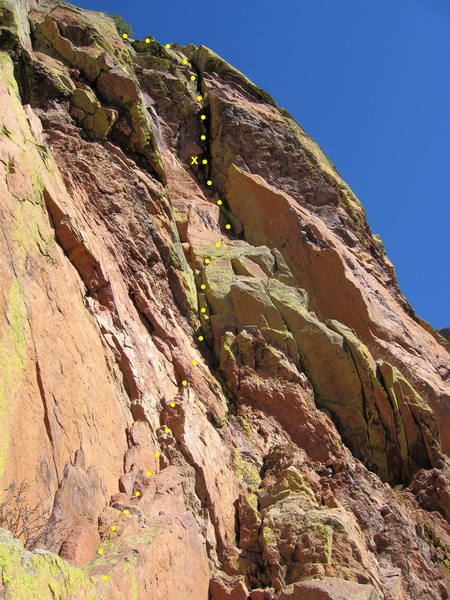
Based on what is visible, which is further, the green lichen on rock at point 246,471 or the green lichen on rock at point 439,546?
the green lichen on rock at point 439,546

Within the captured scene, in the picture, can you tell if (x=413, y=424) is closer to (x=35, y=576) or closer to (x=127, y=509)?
(x=127, y=509)

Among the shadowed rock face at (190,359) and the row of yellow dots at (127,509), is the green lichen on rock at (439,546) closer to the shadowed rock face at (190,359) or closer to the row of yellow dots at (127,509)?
the shadowed rock face at (190,359)

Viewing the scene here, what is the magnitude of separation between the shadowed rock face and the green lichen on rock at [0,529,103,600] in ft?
0.08

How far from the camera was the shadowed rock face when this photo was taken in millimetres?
9602

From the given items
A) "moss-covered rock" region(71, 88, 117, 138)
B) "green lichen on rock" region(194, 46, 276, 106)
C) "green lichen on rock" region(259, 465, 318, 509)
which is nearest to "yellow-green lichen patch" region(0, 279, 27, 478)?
"green lichen on rock" region(259, 465, 318, 509)

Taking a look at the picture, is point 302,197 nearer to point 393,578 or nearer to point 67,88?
point 67,88

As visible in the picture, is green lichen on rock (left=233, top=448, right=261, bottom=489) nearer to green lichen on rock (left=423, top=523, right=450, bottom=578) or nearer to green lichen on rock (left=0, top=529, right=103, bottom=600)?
green lichen on rock (left=423, top=523, right=450, bottom=578)

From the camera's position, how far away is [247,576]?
1189 centimetres

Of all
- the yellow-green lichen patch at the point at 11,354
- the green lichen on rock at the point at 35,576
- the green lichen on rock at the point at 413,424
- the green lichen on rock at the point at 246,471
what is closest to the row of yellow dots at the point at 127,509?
the green lichen on rock at the point at 35,576

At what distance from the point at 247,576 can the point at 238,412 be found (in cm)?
531

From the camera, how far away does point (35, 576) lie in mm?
6051

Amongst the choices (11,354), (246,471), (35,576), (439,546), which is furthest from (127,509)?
(439,546)

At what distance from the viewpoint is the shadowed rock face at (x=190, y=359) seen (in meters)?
9.60

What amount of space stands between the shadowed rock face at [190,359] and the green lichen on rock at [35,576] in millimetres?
26
